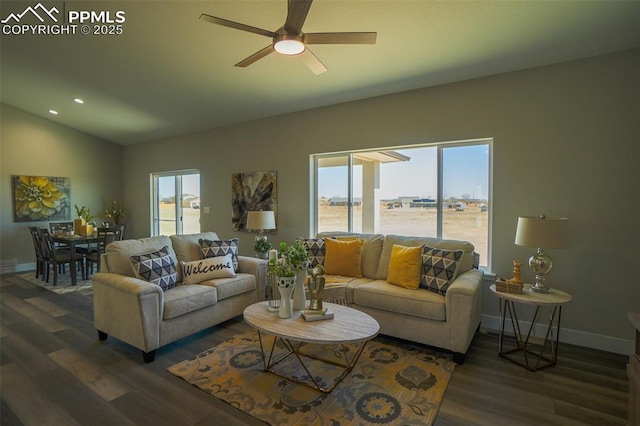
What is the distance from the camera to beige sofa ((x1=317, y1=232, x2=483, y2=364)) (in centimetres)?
270

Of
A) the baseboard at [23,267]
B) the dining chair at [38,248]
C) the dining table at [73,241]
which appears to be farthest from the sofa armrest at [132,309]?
the baseboard at [23,267]

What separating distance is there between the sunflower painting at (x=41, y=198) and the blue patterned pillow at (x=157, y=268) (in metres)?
5.37

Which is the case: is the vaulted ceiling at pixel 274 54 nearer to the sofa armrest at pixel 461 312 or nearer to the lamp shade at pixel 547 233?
the lamp shade at pixel 547 233

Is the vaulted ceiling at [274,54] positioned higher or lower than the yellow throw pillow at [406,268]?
higher

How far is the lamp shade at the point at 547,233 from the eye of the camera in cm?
264

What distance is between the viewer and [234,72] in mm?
3926

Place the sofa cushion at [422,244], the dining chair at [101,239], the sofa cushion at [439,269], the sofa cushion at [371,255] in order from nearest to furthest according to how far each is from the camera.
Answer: the sofa cushion at [439,269] → the sofa cushion at [422,244] → the sofa cushion at [371,255] → the dining chair at [101,239]

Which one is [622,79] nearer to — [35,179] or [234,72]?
[234,72]

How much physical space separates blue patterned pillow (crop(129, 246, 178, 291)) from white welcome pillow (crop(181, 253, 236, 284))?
0.13 metres

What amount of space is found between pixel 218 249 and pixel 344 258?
1526 mm

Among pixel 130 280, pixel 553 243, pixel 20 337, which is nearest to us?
pixel 553 243

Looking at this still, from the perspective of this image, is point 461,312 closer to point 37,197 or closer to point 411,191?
point 411,191

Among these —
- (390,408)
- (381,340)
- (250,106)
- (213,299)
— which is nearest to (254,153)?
(250,106)

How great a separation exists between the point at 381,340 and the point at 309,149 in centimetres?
295
